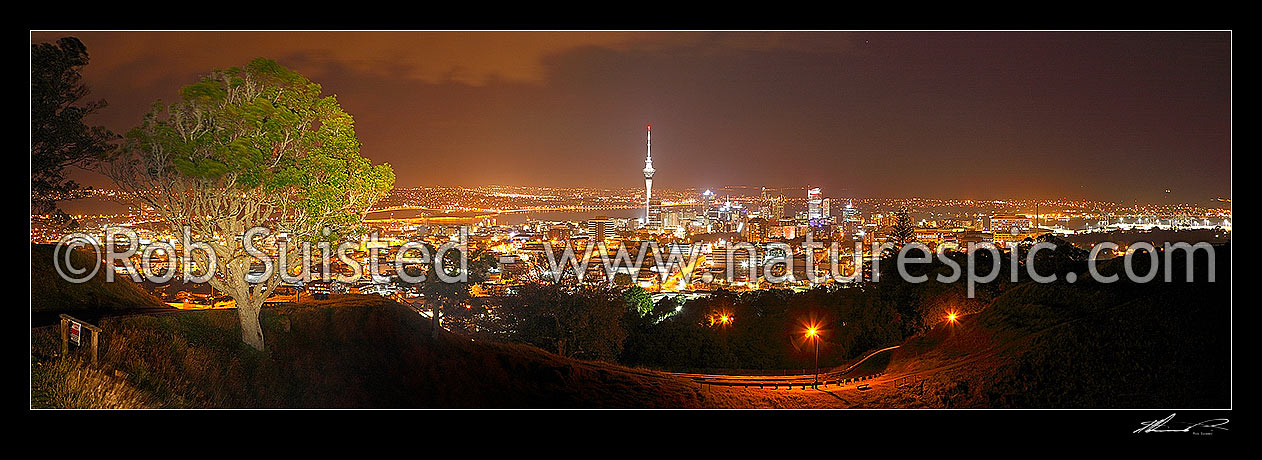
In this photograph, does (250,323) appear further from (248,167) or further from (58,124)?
(58,124)

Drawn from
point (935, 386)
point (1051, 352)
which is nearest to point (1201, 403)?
point (1051, 352)

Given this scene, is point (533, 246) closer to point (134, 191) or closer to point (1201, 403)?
point (134, 191)

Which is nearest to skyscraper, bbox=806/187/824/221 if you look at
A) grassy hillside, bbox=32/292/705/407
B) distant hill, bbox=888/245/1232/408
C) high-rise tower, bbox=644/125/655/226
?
high-rise tower, bbox=644/125/655/226

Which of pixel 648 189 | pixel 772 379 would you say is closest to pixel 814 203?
pixel 648 189

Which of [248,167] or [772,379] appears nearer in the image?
[248,167]

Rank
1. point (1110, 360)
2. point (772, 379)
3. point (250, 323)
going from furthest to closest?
point (772, 379) < point (1110, 360) < point (250, 323)

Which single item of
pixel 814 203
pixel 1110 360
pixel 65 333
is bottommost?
pixel 1110 360
